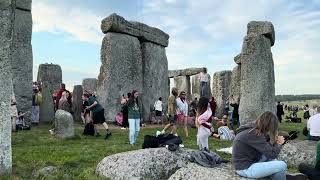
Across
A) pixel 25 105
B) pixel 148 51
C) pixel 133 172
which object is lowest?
pixel 133 172

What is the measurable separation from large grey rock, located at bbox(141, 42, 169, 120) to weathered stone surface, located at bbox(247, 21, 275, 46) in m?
8.43

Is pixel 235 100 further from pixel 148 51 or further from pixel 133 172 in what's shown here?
pixel 133 172

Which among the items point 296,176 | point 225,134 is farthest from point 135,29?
point 296,176

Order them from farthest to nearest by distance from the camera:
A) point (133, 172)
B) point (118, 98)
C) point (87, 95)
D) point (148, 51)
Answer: point (148, 51) → point (118, 98) → point (87, 95) → point (133, 172)

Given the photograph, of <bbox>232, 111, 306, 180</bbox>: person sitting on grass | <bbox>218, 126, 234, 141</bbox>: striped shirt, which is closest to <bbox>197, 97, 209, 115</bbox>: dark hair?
<bbox>232, 111, 306, 180</bbox>: person sitting on grass

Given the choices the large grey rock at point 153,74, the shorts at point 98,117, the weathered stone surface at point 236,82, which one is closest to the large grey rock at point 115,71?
the large grey rock at point 153,74

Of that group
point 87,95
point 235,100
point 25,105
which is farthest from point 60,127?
point 235,100

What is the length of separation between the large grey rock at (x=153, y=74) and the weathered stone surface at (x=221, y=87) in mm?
6885

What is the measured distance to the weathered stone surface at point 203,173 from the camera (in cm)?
1022

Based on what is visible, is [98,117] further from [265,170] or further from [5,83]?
[265,170]

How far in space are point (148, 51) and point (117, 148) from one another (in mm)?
14616

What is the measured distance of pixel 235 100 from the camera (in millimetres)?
31469

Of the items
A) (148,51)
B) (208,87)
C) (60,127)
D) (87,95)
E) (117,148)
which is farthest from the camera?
(208,87)

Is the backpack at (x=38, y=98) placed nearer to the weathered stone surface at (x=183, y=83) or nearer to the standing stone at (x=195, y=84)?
the standing stone at (x=195, y=84)
